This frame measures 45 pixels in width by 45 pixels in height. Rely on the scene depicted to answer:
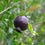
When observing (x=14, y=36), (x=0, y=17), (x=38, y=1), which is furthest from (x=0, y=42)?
(x=38, y=1)

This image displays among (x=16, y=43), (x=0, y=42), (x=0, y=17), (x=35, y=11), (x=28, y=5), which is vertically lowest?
(x=16, y=43)

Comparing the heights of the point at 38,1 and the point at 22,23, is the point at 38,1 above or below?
above

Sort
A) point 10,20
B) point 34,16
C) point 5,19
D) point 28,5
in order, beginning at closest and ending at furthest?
point 5,19, point 10,20, point 28,5, point 34,16

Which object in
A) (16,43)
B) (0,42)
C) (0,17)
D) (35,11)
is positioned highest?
(35,11)

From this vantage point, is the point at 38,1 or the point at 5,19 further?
the point at 38,1

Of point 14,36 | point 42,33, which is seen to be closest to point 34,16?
point 42,33

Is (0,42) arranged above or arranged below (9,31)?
above

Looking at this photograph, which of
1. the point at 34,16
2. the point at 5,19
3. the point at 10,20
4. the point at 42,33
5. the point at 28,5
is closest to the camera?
the point at 5,19

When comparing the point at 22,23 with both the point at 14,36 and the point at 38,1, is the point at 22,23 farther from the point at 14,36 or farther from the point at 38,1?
the point at 38,1

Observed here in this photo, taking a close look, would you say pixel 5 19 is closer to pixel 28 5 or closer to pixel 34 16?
pixel 28 5
